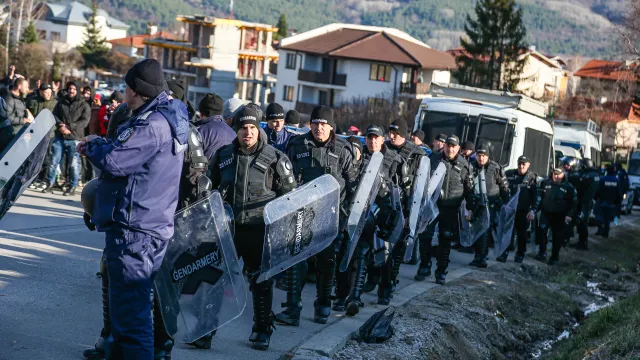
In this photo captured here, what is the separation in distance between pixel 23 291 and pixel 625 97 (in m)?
30.3

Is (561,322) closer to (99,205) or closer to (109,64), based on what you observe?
(99,205)

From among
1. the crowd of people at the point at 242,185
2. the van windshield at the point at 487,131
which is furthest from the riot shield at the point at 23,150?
the van windshield at the point at 487,131

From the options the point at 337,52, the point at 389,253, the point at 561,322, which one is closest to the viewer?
the point at 389,253

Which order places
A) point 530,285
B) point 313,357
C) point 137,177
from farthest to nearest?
point 530,285
point 313,357
point 137,177

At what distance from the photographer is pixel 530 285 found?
1470cm

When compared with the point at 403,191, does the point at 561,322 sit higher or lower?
lower

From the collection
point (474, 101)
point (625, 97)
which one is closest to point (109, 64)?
point (625, 97)

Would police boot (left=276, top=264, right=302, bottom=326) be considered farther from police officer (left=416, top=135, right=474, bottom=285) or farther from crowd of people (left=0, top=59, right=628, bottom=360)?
police officer (left=416, top=135, right=474, bottom=285)

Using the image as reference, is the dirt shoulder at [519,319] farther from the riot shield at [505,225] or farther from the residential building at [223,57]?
the residential building at [223,57]

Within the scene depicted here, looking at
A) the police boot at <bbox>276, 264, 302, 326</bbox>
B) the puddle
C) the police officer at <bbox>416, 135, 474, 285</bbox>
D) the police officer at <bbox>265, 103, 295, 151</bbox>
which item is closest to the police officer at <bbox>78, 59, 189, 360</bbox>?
the police boot at <bbox>276, 264, 302, 326</bbox>

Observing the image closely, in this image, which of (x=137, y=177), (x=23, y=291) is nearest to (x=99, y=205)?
(x=137, y=177)

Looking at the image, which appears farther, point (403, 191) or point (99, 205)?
point (403, 191)

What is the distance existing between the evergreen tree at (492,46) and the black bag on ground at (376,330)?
5944 cm

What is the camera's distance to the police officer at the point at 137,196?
5863 millimetres
